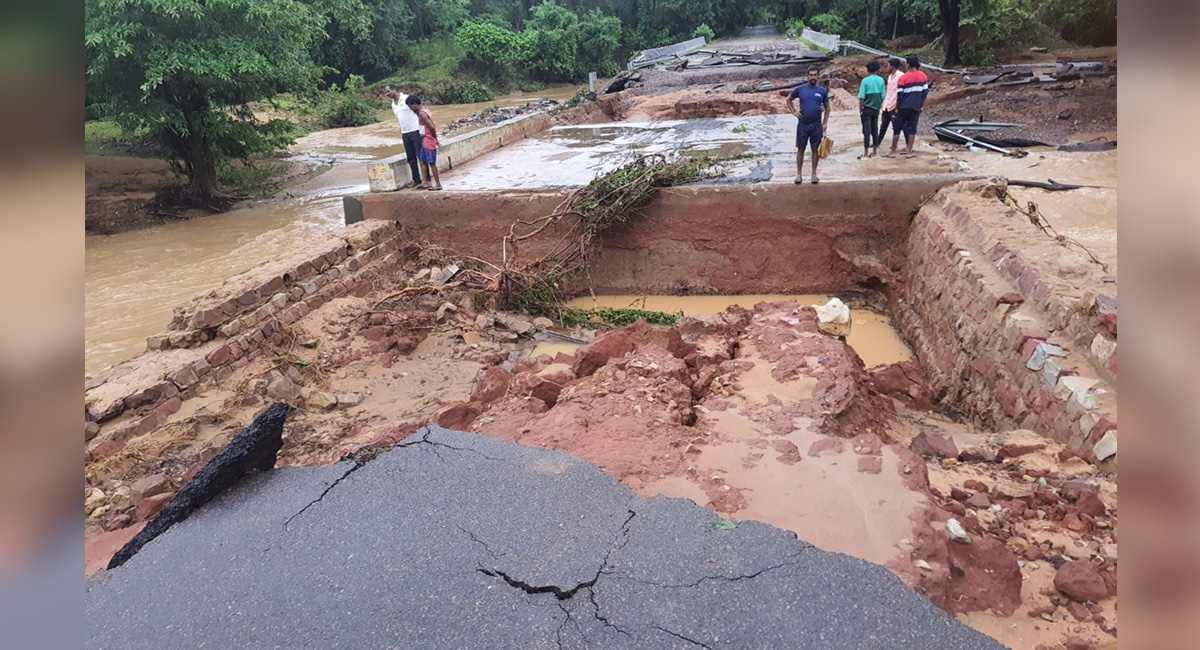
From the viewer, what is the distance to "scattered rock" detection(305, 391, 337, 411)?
6906 millimetres

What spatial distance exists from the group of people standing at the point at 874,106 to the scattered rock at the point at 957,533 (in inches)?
252

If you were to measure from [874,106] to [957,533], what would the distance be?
8578 millimetres

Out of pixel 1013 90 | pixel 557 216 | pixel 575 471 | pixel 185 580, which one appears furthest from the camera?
pixel 1013 90

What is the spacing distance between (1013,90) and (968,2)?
6.30 meters

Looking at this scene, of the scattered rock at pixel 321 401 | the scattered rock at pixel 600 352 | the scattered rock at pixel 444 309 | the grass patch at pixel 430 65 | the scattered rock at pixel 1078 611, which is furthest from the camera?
the grass patch at pixel 430 65

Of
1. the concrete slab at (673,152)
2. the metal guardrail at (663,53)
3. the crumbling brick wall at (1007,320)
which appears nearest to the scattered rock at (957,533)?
the crumbling brick wall at (1007,320)

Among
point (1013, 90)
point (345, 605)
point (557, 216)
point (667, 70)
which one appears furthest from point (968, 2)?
point (345, 605)

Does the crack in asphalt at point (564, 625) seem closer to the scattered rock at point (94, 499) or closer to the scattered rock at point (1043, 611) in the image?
the scattered rock at point (1043, 611)

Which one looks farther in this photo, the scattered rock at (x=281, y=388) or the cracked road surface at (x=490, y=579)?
the scattered rock at (x=281, y=388)

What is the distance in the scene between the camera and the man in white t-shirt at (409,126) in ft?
32.8

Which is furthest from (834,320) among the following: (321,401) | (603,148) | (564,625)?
(603,148)

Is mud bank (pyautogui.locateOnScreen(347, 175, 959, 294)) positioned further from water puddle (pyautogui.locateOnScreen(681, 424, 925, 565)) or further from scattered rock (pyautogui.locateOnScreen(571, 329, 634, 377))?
water puddle (pyautogui.locateOnScreen(681, 424, 925, 565))

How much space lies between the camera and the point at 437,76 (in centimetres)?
3741
